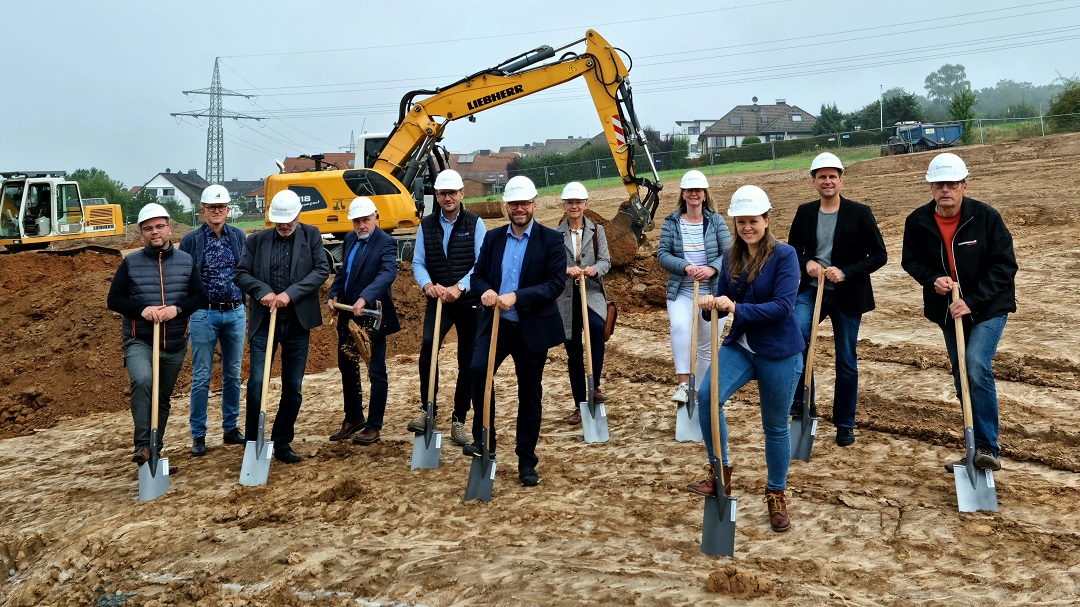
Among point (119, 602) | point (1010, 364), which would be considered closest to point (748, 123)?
point (1010, 364)

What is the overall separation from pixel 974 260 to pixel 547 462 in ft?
11.0

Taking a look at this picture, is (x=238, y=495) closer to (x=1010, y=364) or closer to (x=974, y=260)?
(x=974, y=260)

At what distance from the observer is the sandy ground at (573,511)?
5035mm

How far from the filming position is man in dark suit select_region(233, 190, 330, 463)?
286 inches

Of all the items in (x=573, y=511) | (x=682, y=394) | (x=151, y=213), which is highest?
(x=151, y=213)

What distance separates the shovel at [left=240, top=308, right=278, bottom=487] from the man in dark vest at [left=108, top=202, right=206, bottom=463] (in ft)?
A: 2.11

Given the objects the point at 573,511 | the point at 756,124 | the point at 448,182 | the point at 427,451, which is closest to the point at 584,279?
the point at 448,182

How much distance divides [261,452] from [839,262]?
14.8 ft

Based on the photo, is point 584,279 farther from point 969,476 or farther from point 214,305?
point 969,476

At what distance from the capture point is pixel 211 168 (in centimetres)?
5406

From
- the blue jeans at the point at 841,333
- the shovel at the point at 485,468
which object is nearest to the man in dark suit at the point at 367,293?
the shovel at the point at 485,468

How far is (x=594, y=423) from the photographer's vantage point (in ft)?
25.8

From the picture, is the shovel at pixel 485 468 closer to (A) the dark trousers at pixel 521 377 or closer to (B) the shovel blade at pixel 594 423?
(A) the dark trousers at pixel 521 377

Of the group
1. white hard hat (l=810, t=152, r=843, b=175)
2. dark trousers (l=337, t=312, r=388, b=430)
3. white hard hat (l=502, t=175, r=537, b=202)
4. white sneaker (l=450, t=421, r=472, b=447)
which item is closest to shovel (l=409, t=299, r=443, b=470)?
white sneaker (l=450, t=421, r=472, b=447)
